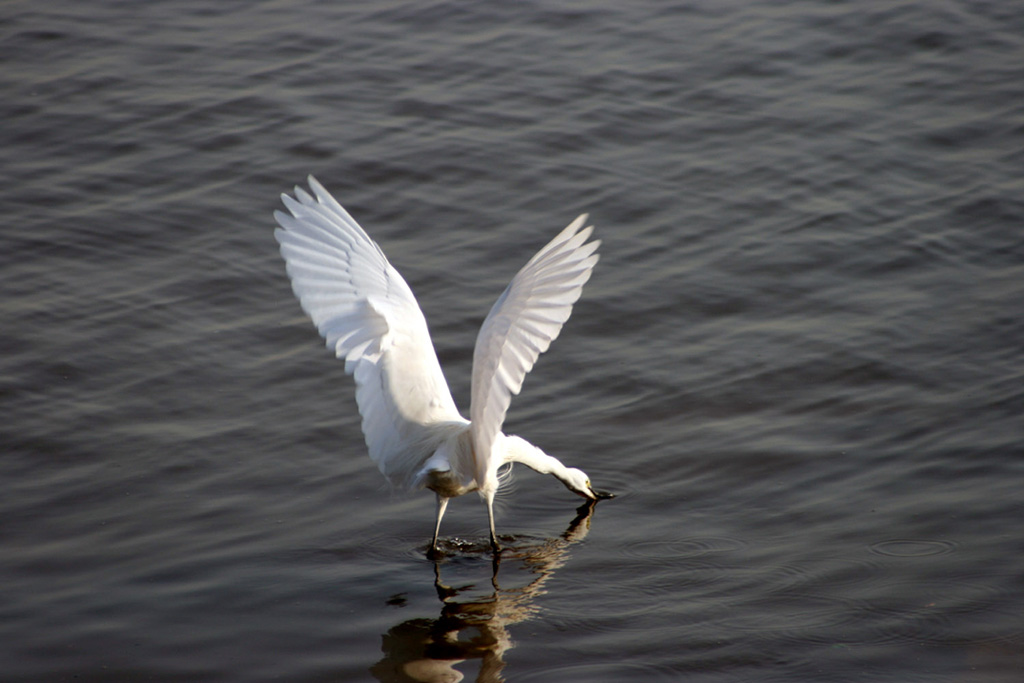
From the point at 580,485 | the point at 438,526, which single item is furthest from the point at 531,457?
the point at 438,526

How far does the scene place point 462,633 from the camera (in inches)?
202

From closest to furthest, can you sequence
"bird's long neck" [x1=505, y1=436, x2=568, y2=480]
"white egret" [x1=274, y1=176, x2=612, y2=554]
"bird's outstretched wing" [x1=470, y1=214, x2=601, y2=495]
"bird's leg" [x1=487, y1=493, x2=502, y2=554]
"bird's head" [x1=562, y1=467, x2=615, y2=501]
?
"bird's outstretched wing" [x1=470, y1=214, x2=601, y2=495] → "white egret" [x1=274, y1=176, x2=612, y2=554] → "bird's leg" [x1=487, y1=493, x2=502, y2=554] → "bird's long neck" [x1=505, y1=436, x2=568, y2=480] → "bird's head" [x1=562, y1=467, x2=615, y2=501]

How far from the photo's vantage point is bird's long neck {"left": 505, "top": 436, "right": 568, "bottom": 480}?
5879 mm

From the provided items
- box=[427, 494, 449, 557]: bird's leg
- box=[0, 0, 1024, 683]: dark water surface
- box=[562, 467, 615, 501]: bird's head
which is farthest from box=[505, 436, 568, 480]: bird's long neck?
box=[427, 494, 449, 557]: bird's leg

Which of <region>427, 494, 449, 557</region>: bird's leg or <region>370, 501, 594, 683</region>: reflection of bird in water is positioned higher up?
<region>427, 494, 449, 557</region>: bird's leg

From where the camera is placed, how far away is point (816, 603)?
17.0ft

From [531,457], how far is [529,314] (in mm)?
1433

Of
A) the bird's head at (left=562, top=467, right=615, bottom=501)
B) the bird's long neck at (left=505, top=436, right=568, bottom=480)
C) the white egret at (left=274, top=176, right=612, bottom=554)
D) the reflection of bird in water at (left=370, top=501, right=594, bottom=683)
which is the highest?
the white egret at (left=274, top=176, right=612, bottom=554)

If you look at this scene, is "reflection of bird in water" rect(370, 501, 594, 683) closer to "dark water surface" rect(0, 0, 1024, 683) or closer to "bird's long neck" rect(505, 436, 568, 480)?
"dark water surface" rect(0, 0, 1024, 683)

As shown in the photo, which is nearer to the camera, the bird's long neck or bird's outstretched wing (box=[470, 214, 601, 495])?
bird's outstretched wing (box=[470, 214, 601, 495])

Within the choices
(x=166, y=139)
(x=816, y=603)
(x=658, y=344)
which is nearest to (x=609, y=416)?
(x=658, y=344)

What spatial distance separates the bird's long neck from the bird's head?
0.12 ft

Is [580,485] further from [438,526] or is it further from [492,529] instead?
[438,526]

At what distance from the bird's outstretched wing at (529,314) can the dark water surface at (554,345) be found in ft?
3.78
